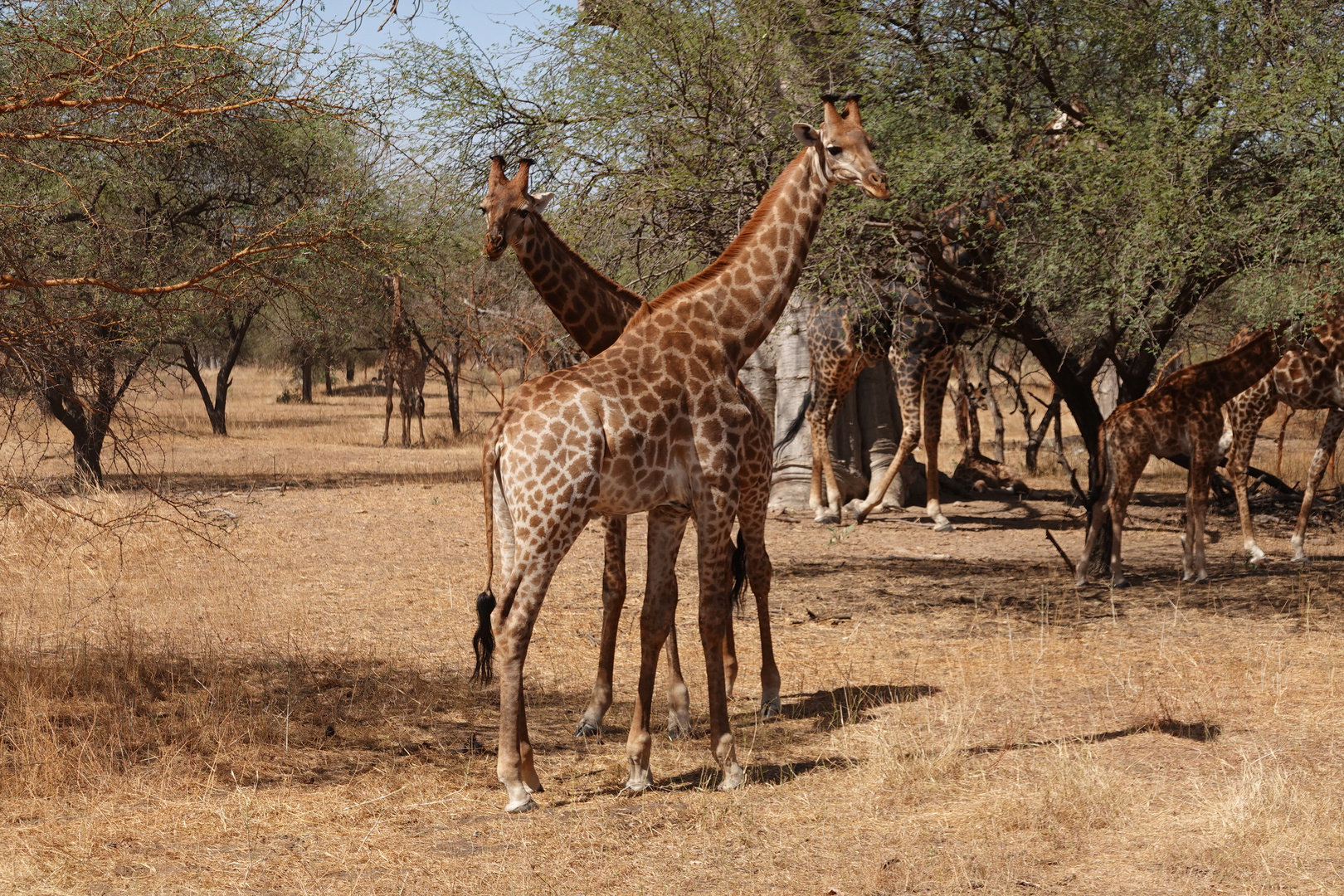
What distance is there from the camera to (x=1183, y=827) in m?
4.80

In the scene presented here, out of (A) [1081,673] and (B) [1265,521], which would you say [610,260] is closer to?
(A) [1081,673]

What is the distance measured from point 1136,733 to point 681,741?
7.67ft

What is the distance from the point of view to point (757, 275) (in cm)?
604

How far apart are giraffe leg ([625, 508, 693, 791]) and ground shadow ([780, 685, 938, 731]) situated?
1.42m

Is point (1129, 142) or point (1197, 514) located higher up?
point (1129, 142)

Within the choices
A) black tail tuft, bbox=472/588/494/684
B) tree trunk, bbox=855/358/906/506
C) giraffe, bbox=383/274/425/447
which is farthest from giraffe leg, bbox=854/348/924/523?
giraffe, bbox=383/274/425/447

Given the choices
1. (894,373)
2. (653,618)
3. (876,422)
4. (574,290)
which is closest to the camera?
(653,618)

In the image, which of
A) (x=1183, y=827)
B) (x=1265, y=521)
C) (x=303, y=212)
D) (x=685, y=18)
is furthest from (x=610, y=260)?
(x=1265, y=521)

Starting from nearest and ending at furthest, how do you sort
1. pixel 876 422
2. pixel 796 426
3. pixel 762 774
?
1. pixel 762 774
2. pixel 796 426
3. pixel 876 422

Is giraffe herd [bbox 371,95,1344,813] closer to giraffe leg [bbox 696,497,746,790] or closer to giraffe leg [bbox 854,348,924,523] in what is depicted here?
giraffe leg [bbox 696,497,746,790]

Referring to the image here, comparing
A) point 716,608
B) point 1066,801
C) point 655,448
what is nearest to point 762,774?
point 716,608

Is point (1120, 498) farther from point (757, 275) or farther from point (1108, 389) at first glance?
point (1108, 389)

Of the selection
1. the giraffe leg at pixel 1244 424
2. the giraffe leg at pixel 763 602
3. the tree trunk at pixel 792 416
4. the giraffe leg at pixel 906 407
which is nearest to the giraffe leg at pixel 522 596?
the giraffe leg at pixel 763 602

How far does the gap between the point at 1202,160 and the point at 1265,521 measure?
708 centimetres
